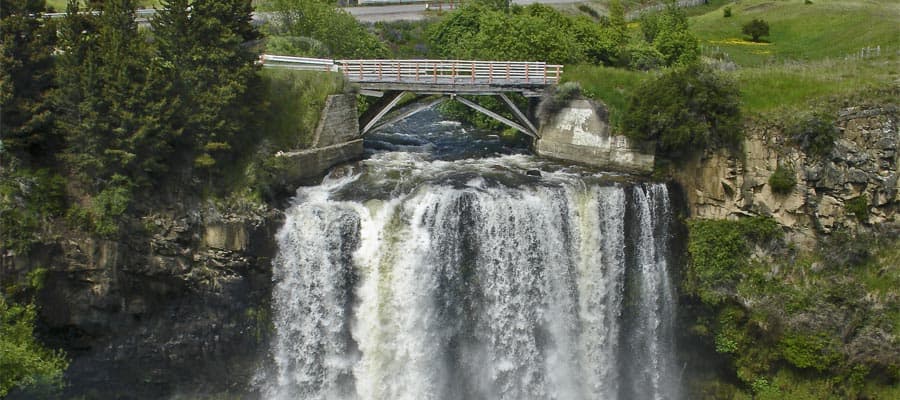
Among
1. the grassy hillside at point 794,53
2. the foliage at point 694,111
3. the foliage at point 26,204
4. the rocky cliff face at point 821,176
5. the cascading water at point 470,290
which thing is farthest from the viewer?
the grassy hillside at point 794,53

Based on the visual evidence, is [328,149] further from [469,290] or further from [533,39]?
[533,39]

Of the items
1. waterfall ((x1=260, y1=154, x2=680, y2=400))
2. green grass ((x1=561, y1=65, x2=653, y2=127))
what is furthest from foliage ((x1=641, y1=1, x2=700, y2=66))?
waterfall ((x1=260, y1=154, x2=680, y2=400))

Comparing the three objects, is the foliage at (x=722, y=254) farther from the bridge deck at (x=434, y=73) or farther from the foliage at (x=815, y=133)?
the bridge deck at (x=434, y=73)

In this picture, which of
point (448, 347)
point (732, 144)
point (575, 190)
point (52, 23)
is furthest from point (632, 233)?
point (52, 23)

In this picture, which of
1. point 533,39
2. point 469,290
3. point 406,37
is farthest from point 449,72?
point 406,37

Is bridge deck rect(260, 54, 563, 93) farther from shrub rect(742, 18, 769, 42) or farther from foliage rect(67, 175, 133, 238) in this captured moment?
shrub rect(742, 18, 769, 42)

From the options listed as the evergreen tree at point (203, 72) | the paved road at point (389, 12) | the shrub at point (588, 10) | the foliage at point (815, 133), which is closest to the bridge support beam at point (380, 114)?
the evergreen tree at point (203, 72)

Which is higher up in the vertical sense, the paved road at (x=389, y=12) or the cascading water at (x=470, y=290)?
the paved road at (x=389, y=12)
